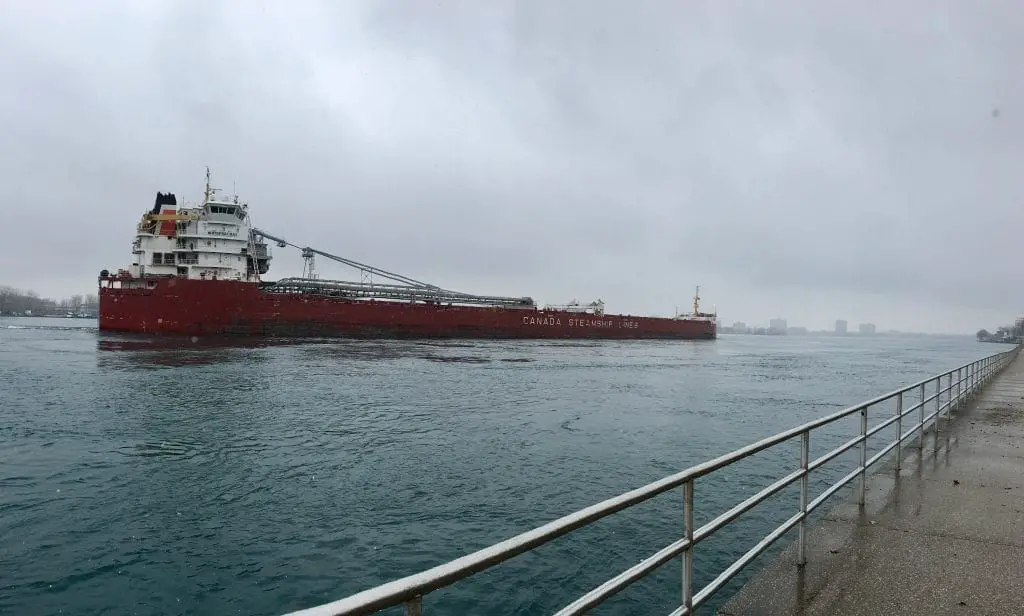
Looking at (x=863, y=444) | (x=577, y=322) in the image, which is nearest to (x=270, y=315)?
(x=577, y=322)

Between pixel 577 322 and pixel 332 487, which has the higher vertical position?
pixel 577 322

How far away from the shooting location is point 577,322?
60.3 m

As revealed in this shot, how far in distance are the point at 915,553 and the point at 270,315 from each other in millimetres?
43379

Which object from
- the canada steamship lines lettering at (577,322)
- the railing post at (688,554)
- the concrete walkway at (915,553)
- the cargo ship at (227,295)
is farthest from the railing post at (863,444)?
the canada steamship lines lettering at (577,322)

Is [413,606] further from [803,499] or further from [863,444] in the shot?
[863,444]

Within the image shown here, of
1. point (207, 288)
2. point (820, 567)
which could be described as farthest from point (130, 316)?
point (820, 567)

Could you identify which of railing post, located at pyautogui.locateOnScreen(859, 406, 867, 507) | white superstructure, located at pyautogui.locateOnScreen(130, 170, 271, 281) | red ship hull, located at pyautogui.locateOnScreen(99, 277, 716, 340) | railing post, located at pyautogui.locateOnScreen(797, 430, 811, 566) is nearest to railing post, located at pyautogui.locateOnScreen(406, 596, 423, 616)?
railing post, located at pyautogui.locateOnScreen(797, 430, 811, 566)

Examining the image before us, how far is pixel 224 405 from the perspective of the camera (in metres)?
14.0

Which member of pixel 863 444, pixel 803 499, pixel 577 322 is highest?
pixel 577 322

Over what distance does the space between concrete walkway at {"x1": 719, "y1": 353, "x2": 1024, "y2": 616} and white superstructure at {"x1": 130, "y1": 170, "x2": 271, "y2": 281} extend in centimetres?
4431

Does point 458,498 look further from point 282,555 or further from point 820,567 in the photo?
point 820,567

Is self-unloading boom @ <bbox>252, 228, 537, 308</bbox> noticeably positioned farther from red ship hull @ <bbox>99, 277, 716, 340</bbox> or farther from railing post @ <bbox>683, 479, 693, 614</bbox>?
railing post @ <bbox>683, 479, 693, 614</bbox>

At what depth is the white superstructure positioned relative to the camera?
140 ft

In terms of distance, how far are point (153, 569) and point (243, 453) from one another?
4174 millimetres
